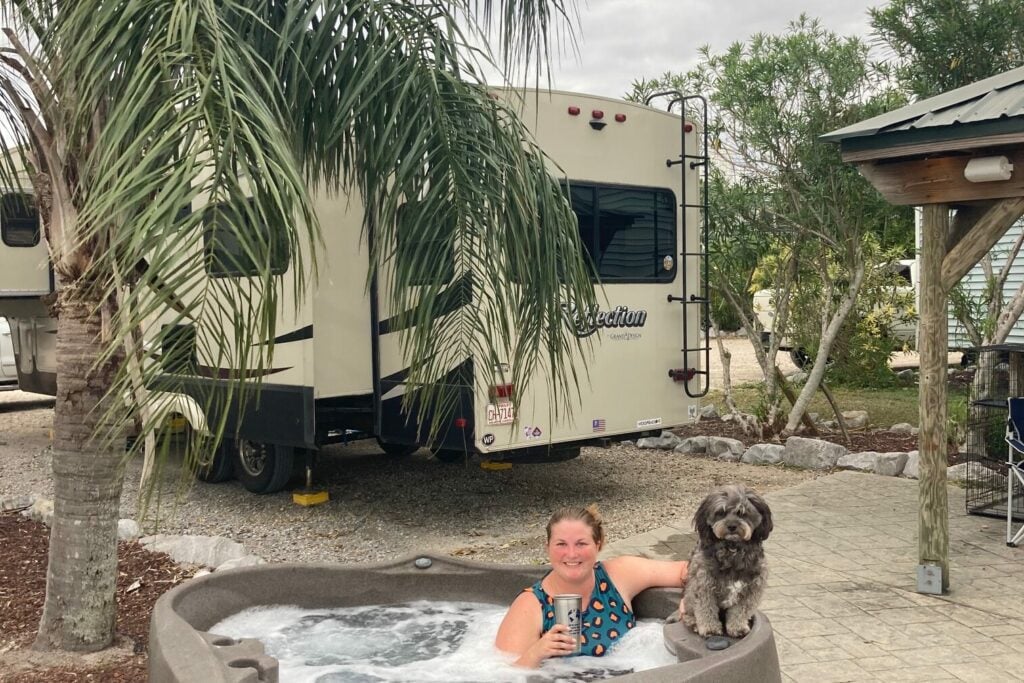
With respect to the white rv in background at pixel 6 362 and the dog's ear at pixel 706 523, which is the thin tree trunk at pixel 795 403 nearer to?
the dog's ear at pixel 706 523

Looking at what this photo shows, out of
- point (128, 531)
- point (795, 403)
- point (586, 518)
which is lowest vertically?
point (128, 531)

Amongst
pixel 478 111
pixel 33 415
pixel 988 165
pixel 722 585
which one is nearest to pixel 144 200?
pixel 478 111

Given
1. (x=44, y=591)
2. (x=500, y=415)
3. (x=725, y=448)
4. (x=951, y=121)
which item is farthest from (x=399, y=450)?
(x=951, y=121)

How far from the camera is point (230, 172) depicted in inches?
79.7

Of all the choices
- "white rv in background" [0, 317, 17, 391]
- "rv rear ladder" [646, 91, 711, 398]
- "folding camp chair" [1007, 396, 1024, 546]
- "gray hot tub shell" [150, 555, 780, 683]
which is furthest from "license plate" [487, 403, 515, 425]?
"white rv in background" [0, 317, 17, 391]

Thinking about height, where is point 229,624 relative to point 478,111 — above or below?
below

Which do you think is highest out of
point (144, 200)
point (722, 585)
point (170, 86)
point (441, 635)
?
point (170, 86)

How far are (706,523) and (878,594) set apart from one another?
217cm

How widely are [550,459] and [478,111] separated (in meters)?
4.10

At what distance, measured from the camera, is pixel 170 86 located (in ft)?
7.52

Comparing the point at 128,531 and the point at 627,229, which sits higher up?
the point at 627,229

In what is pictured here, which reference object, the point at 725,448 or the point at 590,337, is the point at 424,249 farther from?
the point at 725,448

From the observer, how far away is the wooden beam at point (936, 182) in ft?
15.1

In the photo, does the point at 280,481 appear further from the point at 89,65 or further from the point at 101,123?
the point at 89,65
